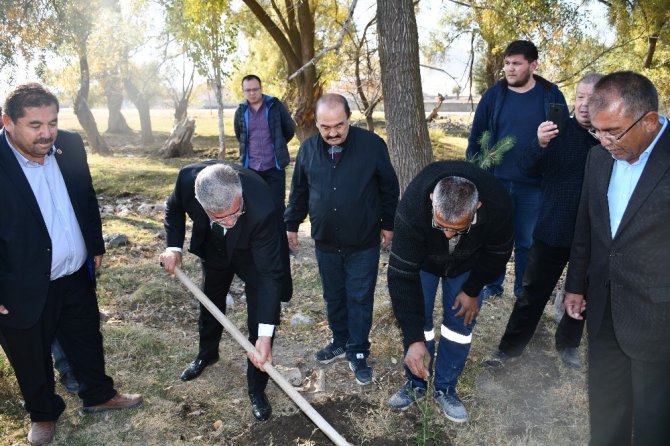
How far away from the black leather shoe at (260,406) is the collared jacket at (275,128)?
3106 mm

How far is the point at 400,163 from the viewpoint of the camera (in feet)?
15.6

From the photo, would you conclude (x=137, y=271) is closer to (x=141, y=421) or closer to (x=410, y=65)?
(x=141, y=421)

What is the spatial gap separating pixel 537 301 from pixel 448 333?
2.68 ft

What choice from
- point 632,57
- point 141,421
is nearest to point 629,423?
point 141,421

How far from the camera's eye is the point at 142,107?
896 inches

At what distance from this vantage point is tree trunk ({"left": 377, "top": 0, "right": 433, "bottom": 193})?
4.37 meters

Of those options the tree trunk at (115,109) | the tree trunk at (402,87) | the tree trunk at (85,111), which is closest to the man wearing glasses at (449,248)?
the tree trunk at (402,87)

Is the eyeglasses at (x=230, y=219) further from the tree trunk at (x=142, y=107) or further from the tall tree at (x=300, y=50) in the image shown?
the tree trunk at (x=142, y=107)

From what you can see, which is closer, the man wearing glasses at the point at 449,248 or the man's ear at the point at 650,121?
the man's ear at the point at 650,121

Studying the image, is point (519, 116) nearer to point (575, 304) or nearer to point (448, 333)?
point (575, 304)

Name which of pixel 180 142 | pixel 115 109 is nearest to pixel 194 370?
pixel 180 142

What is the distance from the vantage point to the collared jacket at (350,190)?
323 centimetres

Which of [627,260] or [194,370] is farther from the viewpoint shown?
[194,370]

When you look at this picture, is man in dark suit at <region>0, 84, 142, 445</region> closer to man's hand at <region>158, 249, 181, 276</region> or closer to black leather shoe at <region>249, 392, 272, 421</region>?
man's hand at <region>158, 249, 181, 276</region>
